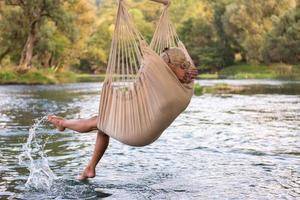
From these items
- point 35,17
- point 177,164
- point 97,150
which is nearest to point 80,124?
point 97,150

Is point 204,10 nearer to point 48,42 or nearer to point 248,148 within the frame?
point 48,42

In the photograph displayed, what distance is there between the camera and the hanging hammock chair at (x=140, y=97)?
6277 millimetres

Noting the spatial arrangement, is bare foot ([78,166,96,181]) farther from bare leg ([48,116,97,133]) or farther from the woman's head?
the woman's head

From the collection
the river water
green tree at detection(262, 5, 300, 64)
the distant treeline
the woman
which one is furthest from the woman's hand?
green tree at detection(262, 5, 300, 64)

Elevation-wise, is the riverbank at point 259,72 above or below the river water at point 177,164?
below

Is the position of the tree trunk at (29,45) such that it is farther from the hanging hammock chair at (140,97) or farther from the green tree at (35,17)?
the hanging hammock chair at (140,97)

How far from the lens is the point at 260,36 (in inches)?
2985

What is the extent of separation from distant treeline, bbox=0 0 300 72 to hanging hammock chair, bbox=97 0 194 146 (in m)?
35.8

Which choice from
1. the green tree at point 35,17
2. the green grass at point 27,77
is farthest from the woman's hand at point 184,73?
the green tree at point 35,17

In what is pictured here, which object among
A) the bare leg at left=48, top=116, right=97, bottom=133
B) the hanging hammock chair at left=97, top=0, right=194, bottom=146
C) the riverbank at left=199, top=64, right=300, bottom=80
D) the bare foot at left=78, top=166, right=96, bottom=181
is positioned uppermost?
the hanging hammock chair at left=97, top=0, right=194, bottom=146

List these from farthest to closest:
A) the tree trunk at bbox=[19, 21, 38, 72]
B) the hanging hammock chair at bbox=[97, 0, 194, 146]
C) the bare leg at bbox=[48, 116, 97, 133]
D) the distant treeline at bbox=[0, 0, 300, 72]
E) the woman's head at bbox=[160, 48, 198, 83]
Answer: the tree trunk at bbox=[19, 21, 38, 72], the distant treeline at bbox=[0, 0, 300, 72], the bare leg at bbox=[48, 116, 97, 133], the woman's head at bbox=[160, 48, 198, 83], the hanging hammock chair at bbox=[97, 0, 194, 146]

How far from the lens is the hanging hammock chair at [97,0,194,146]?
628 cm

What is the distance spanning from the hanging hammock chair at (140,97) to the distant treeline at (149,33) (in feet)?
117

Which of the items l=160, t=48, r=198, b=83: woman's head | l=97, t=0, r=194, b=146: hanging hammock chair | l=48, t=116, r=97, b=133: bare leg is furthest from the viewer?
l=48, t=116, r=97, b=133: bare leg
